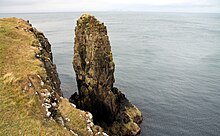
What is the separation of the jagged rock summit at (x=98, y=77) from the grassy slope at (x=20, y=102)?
45.9 feet

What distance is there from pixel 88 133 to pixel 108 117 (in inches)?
923

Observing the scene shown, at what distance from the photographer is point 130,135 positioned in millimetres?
47312

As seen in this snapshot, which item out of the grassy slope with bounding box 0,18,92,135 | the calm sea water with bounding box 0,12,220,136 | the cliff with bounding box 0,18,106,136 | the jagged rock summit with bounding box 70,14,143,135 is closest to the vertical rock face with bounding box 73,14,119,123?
the jagged rock summit with bounding box 70,14,143,135

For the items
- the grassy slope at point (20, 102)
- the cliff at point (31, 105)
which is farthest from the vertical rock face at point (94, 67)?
the cliff at point (31, 105)

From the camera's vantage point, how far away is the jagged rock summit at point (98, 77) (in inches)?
1786

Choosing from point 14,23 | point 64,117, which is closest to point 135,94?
point 14,23

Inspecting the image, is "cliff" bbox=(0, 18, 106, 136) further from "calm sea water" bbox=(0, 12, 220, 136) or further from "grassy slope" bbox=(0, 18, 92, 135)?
"calm sea water" bbox=(0, 12, 220, 136)

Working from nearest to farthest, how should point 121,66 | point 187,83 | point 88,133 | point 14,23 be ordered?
point 88,133, point 14,23, point 187,83, point 121,66

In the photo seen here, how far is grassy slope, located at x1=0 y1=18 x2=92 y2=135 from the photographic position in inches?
810

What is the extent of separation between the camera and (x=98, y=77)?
4516cm

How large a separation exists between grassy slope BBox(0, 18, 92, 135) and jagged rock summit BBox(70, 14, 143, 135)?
13988 mm

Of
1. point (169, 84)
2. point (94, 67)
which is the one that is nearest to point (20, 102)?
point (94, 67)

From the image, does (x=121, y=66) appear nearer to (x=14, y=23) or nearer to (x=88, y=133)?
(x=14, y=23)

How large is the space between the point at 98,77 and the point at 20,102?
2333cm
